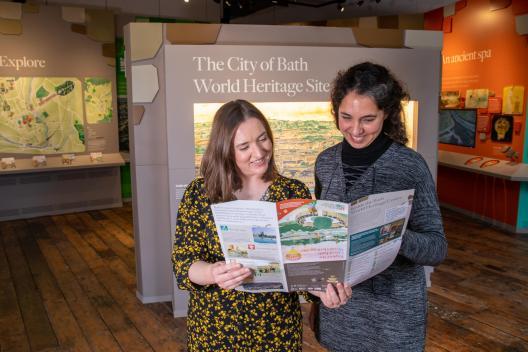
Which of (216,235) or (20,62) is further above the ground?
(20,62)

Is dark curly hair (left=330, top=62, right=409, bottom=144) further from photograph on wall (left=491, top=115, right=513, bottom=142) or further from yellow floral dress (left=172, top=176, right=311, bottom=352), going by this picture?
photograph on wall (left=491, top=115, right=513, bottom=142)

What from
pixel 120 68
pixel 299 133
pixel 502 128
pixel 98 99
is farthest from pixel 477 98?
pixel 98 99

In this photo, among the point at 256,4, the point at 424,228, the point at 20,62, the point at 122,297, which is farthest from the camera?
the point at 256,4

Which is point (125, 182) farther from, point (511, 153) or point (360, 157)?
point (360, 157)

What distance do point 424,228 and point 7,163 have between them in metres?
6.92

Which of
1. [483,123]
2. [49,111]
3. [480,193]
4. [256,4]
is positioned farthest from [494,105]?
[49,111]

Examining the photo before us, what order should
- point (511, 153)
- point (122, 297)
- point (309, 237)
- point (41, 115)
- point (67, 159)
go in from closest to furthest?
point (309, 237) → point (122, 297) → point (511, 153) → point (41, 115) → point (67, 159)

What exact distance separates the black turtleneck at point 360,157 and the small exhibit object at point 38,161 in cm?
659

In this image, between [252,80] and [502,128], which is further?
[502,128]

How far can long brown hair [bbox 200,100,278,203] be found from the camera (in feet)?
5.25

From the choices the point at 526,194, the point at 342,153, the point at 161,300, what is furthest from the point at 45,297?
the point at 526,194

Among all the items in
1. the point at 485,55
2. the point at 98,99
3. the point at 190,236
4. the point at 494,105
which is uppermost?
the point at 485,55

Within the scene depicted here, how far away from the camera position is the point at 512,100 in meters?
6.30

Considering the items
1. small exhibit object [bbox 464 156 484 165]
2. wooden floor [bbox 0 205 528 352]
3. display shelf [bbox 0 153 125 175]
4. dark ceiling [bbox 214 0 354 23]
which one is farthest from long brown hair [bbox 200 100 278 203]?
dark ceiling [bbox 214 0 354 23]
